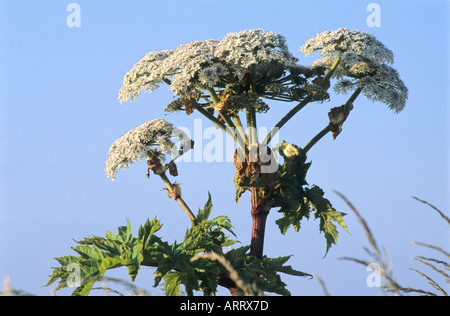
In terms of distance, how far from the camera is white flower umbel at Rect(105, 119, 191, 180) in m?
10.8

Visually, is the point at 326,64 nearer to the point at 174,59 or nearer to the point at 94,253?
the point at 174,59

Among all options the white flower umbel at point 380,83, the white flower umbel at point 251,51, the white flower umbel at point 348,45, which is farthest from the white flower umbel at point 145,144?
the white flower umbel at point 380,83

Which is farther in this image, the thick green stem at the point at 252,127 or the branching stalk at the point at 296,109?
the branching stalk at the point at 296,109

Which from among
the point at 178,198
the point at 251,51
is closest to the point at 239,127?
the point at 251,51

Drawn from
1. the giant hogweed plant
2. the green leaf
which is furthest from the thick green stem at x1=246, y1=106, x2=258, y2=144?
the green leaf

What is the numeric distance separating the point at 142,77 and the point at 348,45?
463 cm

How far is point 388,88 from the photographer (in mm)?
11703

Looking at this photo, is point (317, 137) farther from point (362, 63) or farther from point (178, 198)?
point (178, 198)

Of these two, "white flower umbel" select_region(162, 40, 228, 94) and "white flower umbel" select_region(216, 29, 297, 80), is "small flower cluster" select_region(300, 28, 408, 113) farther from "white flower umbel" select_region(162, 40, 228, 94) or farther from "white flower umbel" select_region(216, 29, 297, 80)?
"white flower umbel" select_region(162, 40, 228, 94)

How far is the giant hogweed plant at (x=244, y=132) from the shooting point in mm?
9195

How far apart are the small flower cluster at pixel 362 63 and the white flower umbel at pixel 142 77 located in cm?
329

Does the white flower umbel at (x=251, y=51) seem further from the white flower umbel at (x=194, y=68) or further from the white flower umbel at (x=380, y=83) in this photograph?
the white flower umbel at (x=380, y=83)
